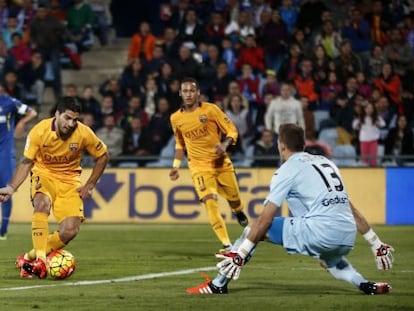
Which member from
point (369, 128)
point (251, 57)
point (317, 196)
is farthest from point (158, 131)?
point (317, 196)

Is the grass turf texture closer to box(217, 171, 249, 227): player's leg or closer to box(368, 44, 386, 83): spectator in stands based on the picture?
box(217, 171, 249, 227): player's leg

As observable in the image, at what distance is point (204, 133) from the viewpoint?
1553 centimetres

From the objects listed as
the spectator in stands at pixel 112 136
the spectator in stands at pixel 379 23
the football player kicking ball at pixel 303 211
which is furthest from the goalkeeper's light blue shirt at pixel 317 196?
the spectator in stands at pixel 379 23

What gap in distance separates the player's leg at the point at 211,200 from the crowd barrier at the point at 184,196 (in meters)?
6.79

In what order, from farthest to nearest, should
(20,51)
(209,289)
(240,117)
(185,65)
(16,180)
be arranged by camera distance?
(20,51), (185,65), (240,117), (16,180), (209,289)

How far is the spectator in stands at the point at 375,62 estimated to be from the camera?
24.6 meters

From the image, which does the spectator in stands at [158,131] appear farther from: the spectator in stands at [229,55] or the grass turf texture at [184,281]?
the grass turf texture at [184,281]

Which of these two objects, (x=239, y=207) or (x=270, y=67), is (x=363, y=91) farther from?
(x=239, y=207)

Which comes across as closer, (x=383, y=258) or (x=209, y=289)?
(x=383, y=258)

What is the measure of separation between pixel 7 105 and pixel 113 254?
369 centimetres

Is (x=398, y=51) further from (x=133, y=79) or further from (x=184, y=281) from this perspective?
(x=184, y=281)

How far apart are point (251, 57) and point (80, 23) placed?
4485 millimetres

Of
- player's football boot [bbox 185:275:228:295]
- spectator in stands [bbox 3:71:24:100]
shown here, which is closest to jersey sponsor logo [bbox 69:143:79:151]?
player's football boot [bbox 185:275:228:295]

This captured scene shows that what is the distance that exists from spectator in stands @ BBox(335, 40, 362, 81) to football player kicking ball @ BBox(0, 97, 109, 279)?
1228 centimetres
